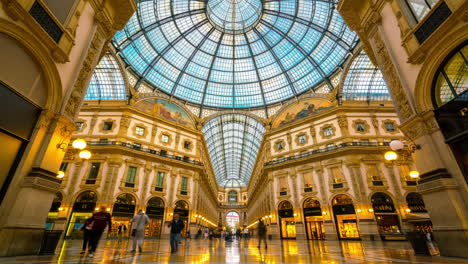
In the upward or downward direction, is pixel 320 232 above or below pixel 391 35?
below

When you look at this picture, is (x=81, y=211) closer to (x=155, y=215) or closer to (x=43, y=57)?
(x=155, y=215)

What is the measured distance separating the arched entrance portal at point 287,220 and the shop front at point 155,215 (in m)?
15.4

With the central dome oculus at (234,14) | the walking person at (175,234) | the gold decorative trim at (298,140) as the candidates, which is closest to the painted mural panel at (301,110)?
the gold decorative trim at (298,140)

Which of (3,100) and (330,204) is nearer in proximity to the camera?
(3,100)

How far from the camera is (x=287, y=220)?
2739 centimetres

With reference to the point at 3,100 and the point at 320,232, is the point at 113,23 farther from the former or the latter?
the point at 320,232

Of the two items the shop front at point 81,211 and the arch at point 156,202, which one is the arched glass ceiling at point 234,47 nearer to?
the shop front at point 81,211

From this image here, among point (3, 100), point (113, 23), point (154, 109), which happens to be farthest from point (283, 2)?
point (3, 100)

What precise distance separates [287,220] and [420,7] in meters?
25.2

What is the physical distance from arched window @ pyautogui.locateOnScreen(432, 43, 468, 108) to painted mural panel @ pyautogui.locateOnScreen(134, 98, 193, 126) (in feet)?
98.9

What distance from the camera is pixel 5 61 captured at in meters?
6.41

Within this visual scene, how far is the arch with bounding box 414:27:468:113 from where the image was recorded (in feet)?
22.1

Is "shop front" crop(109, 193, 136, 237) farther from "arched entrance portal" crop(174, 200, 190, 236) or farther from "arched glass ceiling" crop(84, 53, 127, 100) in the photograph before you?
"arched glass ceiling" crop(84, 53, 127, 100)

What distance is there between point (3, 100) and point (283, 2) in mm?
32649
